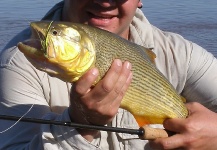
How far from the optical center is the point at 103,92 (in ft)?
9.66

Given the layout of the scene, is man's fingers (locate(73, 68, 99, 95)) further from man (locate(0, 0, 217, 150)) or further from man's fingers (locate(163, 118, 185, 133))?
man's fingers (locate(163, 118, 185, 133))

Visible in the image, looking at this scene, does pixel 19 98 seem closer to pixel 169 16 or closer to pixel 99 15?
pixel 99 15

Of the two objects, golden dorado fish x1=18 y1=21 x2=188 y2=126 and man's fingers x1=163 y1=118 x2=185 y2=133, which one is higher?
golden dorado fish x1=18 y1=21 x2=188 y2=126

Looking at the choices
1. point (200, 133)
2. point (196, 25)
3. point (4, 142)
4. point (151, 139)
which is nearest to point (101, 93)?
point (151, 139)

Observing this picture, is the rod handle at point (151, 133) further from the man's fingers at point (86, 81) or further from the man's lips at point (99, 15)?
the man's lips at point (99, 15)

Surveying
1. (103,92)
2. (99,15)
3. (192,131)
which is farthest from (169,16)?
(103,92)

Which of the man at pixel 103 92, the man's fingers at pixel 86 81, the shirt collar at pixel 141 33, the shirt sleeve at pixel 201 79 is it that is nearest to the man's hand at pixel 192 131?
the man at pixel 103 92

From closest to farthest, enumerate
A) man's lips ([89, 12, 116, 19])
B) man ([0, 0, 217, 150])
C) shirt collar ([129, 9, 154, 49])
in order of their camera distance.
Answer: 1. man ([0, 0, 217, 150])
2. man's lips ([89, 12, 116, 19])
3. shirt collar ([129, 9, 154, 49])

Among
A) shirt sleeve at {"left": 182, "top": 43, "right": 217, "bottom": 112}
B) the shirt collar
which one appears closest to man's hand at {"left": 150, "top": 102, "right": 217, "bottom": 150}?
shirt sleeve at {"left": 182, "top": 43, "right": 217, "bottom": 112}


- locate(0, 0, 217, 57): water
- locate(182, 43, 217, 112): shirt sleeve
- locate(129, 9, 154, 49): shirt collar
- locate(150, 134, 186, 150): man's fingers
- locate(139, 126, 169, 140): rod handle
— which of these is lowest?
locate(0, 0, 217, 57): water

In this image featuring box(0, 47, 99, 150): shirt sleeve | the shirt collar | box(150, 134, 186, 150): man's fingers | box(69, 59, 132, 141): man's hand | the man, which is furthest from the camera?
the shirt collar

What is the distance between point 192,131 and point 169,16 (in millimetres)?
11150

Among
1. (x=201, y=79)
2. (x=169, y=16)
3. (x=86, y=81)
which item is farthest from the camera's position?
(x=169, y=16)

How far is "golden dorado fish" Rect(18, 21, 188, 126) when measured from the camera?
9.11ft
